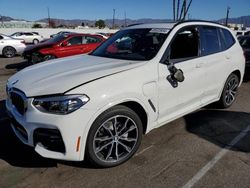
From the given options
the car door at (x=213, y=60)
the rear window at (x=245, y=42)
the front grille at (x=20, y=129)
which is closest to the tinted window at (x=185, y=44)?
the car door at (x=213, y=60)

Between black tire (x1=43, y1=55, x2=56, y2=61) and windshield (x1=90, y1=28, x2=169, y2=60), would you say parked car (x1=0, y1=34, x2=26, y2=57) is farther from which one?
windshield (x1=90, y1=28, x2=169, y2=60)

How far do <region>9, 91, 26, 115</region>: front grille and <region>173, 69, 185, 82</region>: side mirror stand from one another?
201 cm

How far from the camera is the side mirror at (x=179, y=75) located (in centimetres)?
394

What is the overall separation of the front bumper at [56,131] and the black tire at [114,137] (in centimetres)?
16

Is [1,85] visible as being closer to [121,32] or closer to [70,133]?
[121,32]

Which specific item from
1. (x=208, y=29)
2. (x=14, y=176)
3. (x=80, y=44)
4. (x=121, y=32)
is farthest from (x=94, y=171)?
(x=80, y=44)

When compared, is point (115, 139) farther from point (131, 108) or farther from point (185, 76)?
point (185, 76)

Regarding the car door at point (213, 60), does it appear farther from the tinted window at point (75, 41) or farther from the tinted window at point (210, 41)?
the tinted window at point (75, 41)

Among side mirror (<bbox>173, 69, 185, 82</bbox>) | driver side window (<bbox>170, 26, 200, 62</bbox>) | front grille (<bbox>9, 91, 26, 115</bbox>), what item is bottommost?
front grille (<bbox>9, 91, 26, 115</bbox>)

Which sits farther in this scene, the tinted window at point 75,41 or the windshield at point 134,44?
the tinted window at point 75,41

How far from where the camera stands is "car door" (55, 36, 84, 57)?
11.2 metres

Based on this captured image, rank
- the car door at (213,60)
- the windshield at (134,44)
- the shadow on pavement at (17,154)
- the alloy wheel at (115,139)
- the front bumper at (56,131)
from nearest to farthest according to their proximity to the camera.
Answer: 1. the front bumper at (56,131)
2. the alloy wheel at (115,139)
3. the shadow on pavement at (17,154)
4. the windshield at (134,44)
5. the car door at (213,60)

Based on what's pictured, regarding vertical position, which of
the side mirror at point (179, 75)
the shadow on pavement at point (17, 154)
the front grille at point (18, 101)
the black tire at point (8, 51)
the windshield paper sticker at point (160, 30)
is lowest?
the shadow on pavement at point (17, 154)

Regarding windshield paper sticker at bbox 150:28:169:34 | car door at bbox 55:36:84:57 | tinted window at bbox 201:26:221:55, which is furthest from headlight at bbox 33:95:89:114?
car door at bbox 55:36:84:57
